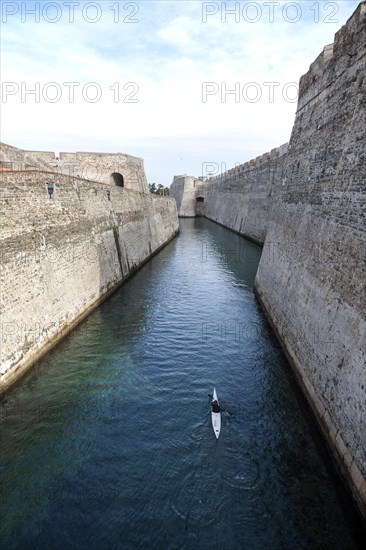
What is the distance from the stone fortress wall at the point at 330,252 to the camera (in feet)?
20.3

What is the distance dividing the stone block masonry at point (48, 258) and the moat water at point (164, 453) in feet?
2.93

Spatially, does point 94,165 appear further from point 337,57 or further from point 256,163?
point 337,57

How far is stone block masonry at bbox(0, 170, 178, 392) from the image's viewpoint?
9031 millimetres

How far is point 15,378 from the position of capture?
888cm

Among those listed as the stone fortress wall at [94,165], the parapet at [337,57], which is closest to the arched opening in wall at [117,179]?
the stone fortress wall at [94,165]

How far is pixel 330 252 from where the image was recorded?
802 centimetres

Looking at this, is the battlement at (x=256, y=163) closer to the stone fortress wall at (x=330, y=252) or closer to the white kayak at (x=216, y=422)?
the stone fortress wall at (x=330, y=252)

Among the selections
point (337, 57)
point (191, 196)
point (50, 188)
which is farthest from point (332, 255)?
point (191, 196)

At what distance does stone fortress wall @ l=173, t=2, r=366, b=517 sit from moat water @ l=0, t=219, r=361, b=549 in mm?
764

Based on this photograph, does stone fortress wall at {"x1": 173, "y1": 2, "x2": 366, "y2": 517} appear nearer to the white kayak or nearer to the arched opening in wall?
the white kayak

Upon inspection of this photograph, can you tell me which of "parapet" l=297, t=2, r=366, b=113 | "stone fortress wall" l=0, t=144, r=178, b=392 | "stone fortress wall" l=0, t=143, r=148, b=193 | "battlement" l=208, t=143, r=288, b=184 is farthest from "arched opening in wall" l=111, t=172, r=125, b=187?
"parapet" l=297, t=2, r=366, b=113

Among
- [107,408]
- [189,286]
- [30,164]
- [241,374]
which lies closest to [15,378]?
[107,408]

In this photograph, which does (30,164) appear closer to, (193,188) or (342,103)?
(342,103)

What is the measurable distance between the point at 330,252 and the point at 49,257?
29.4ft
